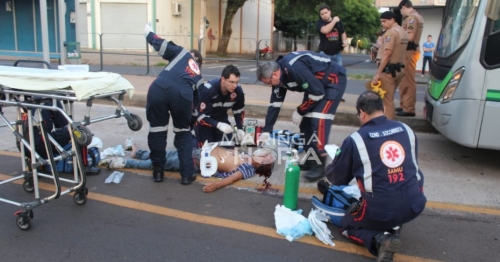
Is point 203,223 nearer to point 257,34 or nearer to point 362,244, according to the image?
point 362,244

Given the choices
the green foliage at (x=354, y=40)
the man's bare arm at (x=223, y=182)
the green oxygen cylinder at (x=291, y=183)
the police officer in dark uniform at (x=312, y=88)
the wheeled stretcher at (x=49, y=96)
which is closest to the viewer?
the wheeled stretcher at (x=49, y=96)

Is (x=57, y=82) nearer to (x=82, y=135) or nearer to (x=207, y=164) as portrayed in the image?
(x=82, y=135)

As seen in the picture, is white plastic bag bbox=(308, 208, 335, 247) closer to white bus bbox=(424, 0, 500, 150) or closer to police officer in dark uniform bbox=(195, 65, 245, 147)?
police officer in dark uniform bbox=(195, 65, 245, 147)

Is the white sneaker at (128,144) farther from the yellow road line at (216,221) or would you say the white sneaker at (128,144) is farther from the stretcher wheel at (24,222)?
the stretcher wheel at (24,222)

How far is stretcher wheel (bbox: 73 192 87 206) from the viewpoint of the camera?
410cm

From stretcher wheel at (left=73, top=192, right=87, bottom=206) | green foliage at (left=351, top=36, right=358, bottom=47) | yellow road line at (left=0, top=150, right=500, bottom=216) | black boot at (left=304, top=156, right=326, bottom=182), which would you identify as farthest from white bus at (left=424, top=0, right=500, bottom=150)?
green foliage at (left=351, top=36, right=358, bottom=47)

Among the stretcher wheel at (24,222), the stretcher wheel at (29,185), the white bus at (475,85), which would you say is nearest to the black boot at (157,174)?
the stretcher wheel at (29,185)

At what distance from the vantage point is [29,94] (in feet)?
12.0

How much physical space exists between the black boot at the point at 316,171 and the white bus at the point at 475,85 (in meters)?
1.56

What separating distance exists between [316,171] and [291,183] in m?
1.12

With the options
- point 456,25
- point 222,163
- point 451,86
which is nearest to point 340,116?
point 456,25

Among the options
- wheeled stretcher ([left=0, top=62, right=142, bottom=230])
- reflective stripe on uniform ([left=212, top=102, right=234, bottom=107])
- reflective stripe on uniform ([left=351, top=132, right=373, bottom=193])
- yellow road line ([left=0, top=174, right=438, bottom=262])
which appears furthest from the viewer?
reflective stripe on uniform ([left=212, top=102, right=234, bottom=107])

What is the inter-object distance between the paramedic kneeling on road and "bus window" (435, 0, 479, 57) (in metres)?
2.74

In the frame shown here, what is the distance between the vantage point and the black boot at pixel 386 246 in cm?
301
